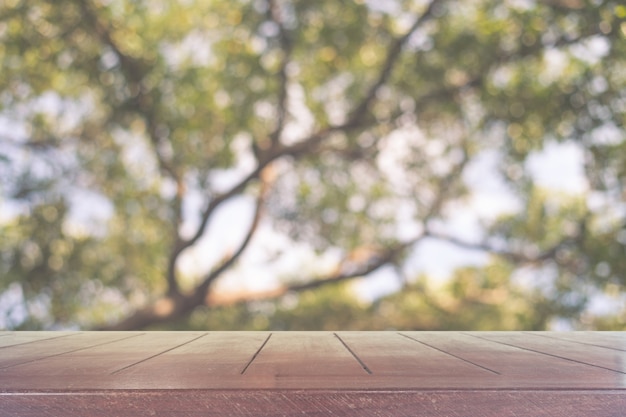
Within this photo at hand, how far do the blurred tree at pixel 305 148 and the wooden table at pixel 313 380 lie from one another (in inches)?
145

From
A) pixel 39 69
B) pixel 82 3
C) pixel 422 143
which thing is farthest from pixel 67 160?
pixel 422 143

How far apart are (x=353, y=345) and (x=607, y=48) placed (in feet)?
13.2

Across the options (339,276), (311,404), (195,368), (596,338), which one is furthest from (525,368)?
(339,276)

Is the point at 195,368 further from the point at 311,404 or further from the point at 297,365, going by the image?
the point at 311,404

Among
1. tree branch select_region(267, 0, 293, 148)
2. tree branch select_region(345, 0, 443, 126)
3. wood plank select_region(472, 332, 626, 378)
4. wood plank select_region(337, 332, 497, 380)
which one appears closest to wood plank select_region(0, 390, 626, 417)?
wood plank select_region(337, 332, 497, 380)

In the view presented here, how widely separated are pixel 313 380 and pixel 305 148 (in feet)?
16.9

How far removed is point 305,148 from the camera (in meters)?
5.95

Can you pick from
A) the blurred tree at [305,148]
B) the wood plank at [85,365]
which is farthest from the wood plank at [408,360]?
the blurred tree at [305,148]

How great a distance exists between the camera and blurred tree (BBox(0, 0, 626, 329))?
4.85m

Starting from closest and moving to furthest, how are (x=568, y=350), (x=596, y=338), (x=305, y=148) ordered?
(x=568, y=350) → (x=596, y=338) → (x=305, y=148)

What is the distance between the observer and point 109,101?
524cm

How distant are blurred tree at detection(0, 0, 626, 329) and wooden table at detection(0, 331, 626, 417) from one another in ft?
12.0

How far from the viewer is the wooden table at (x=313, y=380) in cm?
79

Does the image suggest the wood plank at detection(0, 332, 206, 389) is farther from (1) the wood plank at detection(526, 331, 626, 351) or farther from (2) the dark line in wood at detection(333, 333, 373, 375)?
(1) the wood plank at detection(526, 331, 626, 351)
